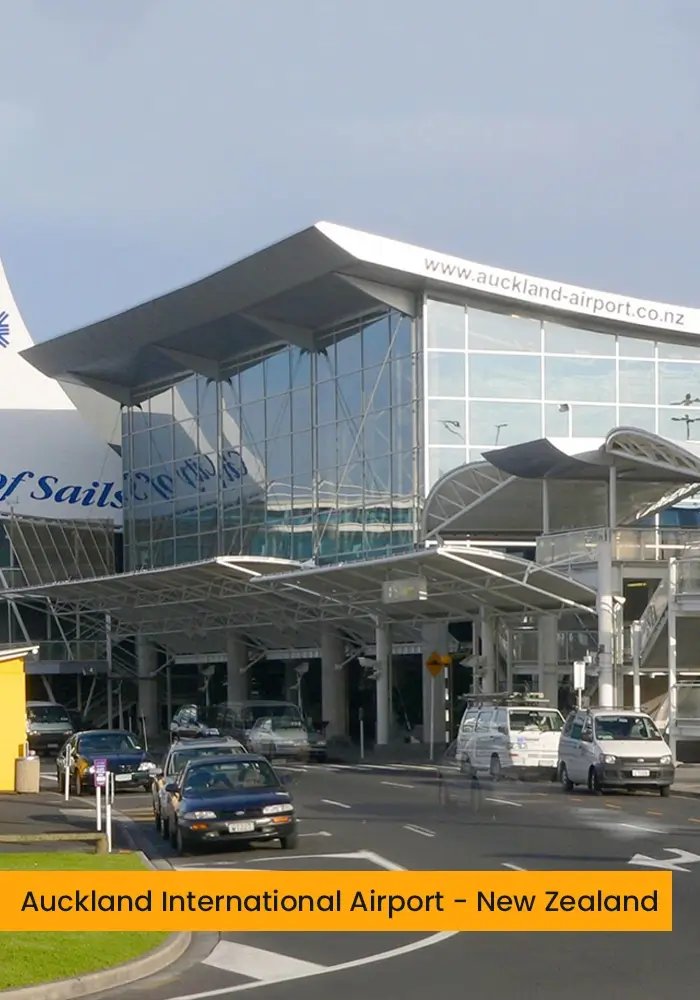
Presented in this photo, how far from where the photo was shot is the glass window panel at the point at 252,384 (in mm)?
65938

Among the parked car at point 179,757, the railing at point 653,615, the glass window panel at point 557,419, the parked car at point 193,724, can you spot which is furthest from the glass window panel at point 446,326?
the parked car at point 179,757

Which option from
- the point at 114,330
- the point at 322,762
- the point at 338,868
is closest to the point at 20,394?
the point at 114,330

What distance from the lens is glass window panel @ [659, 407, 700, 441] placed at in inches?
2378

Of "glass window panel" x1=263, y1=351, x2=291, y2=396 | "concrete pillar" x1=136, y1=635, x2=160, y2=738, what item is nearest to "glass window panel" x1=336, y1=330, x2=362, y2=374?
"glass window panel" x1=263, y1=351, x2=291, y2=396

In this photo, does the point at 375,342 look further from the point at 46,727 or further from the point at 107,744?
the point at 107,744

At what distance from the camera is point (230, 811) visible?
21766mm

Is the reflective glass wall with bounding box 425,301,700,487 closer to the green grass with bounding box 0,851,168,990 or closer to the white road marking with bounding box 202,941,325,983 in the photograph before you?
the white road marking with bounding box 202,941,325,983

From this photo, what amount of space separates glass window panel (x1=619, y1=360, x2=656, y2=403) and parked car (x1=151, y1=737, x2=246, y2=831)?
33.7 meters

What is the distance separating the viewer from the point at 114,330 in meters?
67.3

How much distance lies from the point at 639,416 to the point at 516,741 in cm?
2606

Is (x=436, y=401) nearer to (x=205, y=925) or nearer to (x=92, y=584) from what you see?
(x=92, y=584)

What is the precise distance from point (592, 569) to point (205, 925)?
35.0 meters

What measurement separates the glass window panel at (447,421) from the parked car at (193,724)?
13.0 metres

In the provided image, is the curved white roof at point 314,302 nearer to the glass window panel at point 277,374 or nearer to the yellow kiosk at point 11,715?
the glass window panel at point 277,374
